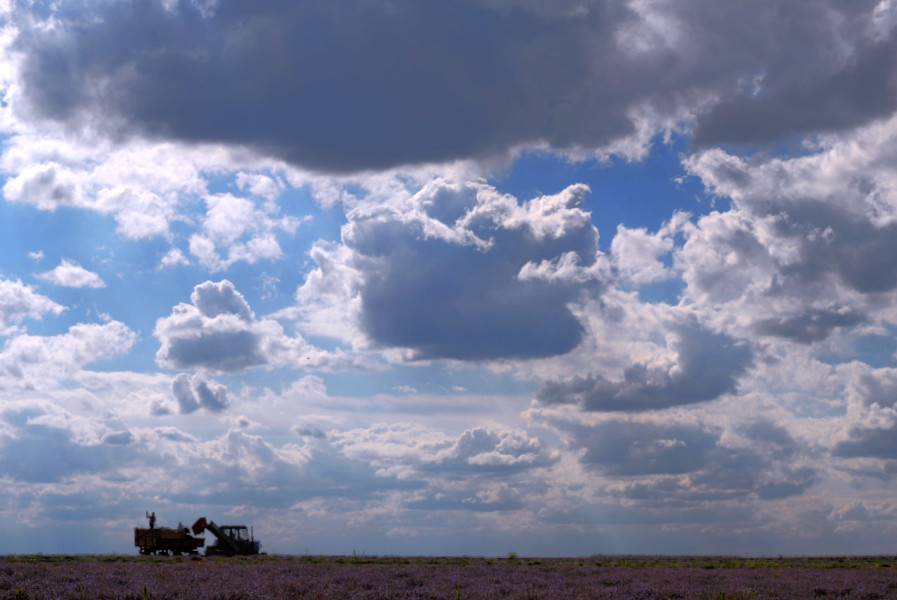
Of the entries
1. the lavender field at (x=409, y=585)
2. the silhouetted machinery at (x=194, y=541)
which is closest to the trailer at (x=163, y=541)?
the silhouetted machinery at (x=194, y=541)

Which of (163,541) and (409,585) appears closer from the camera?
(409,585)

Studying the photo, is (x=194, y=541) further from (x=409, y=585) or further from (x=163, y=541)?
(x=409, y=585)

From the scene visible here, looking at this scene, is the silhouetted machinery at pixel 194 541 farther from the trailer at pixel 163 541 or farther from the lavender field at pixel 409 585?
the lavender field at pixel 409 585

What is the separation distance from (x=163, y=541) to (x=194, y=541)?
2.49m

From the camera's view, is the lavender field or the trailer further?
the trailer

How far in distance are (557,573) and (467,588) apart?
35.9 ft

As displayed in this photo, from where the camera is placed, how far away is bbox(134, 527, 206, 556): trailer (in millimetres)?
60188

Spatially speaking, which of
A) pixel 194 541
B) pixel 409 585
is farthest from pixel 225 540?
pixel 409 585

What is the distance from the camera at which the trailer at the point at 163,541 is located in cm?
6019

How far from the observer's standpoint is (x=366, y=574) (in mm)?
30906

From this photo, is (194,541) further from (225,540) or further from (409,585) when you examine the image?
(409,585)

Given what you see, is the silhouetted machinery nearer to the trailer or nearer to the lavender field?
the trailer

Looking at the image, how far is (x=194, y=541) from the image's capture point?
61.7m

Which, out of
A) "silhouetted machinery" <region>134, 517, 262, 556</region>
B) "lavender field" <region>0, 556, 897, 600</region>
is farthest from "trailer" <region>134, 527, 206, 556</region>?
"lavender field" <region>0, 556, 897, 600</region>
